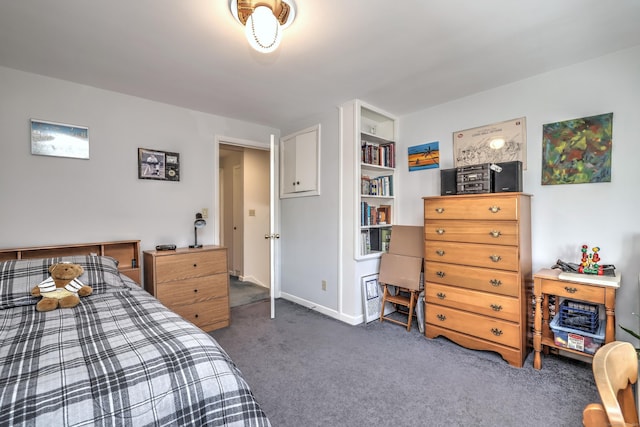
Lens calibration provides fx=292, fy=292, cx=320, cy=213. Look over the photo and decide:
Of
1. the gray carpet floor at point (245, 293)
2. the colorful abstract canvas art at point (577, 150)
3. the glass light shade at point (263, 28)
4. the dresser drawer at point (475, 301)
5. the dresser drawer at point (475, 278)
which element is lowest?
the gray carpet floor at point (245, 293)

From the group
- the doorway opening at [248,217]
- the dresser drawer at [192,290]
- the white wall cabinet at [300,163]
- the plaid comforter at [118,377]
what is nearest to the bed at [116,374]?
the plaid comforter at [118,377]

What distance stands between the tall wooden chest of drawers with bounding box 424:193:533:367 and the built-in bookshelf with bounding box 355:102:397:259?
2.27 feet

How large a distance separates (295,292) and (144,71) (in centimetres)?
275

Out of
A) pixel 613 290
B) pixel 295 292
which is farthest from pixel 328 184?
pixel 613 290

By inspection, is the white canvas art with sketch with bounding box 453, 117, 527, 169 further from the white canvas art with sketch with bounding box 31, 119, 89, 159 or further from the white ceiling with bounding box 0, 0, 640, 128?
the white canvas art with sketch with bounding box 31, 119, 89, 159

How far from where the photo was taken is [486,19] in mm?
1695

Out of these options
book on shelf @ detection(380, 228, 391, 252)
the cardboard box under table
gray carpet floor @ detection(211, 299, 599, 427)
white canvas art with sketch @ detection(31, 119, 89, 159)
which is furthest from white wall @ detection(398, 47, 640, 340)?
white canvas art with sketch @ detection(31, 119, 89, 159)

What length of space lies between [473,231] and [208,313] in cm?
247

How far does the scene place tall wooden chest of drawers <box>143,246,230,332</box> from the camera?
2562mm

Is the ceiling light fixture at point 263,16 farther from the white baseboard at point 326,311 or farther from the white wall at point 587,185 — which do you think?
the white baseboard at point 326,311

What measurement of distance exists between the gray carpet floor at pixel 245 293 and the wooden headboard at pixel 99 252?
1222 millimetres

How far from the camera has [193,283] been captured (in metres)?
2.71

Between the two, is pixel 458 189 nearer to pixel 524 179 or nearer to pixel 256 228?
pixel 524 179

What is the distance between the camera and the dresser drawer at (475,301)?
85.0 inches
